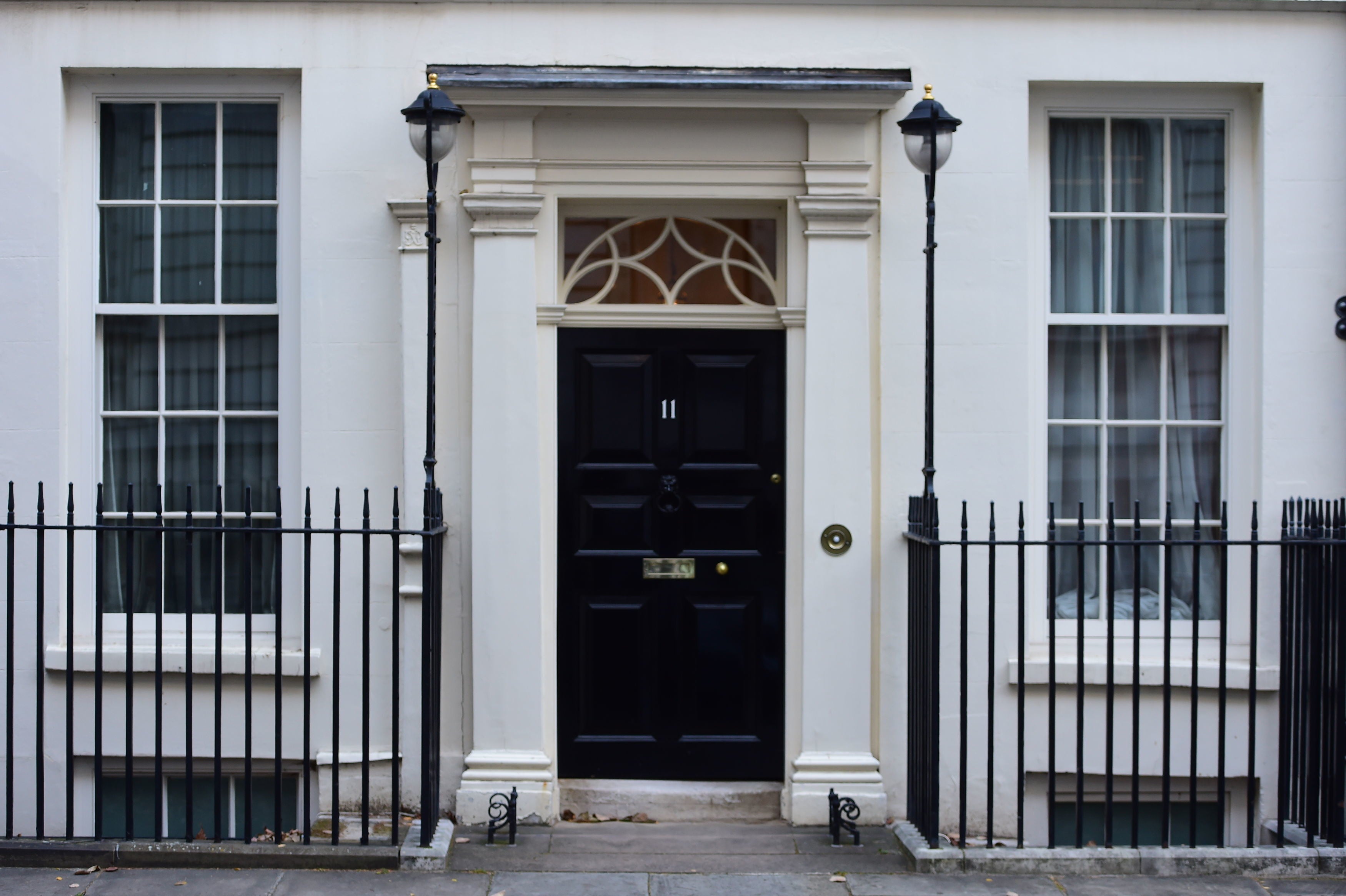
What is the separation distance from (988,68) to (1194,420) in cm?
202

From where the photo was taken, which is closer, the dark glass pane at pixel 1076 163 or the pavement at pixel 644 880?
the pavement at pixel 644 880

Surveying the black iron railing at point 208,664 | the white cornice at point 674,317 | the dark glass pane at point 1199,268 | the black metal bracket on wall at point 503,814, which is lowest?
the black metal bracket on wall at point 503,814

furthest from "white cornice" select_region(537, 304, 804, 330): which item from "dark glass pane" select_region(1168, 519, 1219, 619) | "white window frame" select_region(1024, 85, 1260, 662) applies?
"dark glass pane" select_region(1168, 519, 1219, 619)

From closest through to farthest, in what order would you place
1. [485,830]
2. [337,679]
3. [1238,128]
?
[337,679] → [485,830] → [1238,128]

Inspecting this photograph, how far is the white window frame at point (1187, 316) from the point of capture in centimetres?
565

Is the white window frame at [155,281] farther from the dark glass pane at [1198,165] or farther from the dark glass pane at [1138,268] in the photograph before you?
the dark glass pane at [1198,165]

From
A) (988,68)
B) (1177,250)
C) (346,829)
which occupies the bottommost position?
(346,829)

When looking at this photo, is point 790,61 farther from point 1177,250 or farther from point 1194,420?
point 1194,420

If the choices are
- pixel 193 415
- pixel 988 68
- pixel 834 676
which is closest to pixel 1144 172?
pixel 988 68

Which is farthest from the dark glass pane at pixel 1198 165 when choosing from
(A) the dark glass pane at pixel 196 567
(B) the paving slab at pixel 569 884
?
(A) the dark glass pane at pixel 196 567

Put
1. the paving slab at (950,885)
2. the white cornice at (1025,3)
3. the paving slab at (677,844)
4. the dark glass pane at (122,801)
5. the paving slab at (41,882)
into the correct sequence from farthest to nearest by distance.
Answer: the dark glass pane at (122,801), the white cornice at (1025,3), the paving slab at (677,844), the paving slab at (950,885), the paving slab at (41,882)

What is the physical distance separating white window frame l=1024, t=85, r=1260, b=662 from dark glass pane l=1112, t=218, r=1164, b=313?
6 cm

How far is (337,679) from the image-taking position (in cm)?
464

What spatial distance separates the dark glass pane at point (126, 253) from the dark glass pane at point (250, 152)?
0.45 metres
